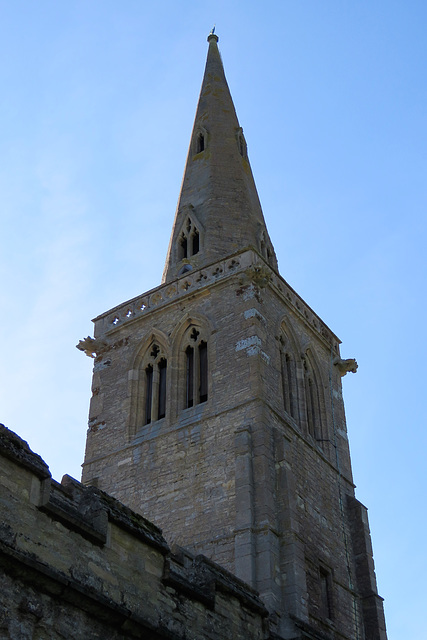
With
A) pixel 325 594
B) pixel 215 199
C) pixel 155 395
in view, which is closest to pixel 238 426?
pixel 155 395

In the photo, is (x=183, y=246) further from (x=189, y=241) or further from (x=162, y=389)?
(x=162, y=389)

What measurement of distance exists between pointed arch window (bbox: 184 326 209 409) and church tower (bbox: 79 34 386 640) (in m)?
0.03

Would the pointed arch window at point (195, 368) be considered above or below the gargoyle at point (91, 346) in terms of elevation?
below

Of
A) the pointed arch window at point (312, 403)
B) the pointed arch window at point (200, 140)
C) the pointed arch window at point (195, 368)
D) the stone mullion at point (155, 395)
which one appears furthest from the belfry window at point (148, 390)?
the pointed arch window at point (200, 140)

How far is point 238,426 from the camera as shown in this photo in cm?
1872

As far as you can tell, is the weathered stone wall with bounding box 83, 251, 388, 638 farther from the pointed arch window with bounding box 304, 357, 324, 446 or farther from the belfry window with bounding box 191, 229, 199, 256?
the belfry window with bounding box 191, 229, 199, 256

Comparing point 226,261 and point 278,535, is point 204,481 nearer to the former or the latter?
point 278,535

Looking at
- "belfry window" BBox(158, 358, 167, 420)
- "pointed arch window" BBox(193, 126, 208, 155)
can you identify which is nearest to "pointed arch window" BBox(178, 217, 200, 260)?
"pointed arch window" BBox(193, 126, 208, 155)

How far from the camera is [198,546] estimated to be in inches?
687

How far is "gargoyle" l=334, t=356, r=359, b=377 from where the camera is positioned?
23.4m

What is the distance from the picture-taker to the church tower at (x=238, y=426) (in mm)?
17297

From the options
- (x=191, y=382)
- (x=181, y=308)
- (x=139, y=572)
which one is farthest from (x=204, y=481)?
(x=139, y=572)

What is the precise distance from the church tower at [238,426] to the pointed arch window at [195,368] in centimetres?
3

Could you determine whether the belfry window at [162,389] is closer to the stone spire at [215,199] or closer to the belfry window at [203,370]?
the belfry window at [203,370]
